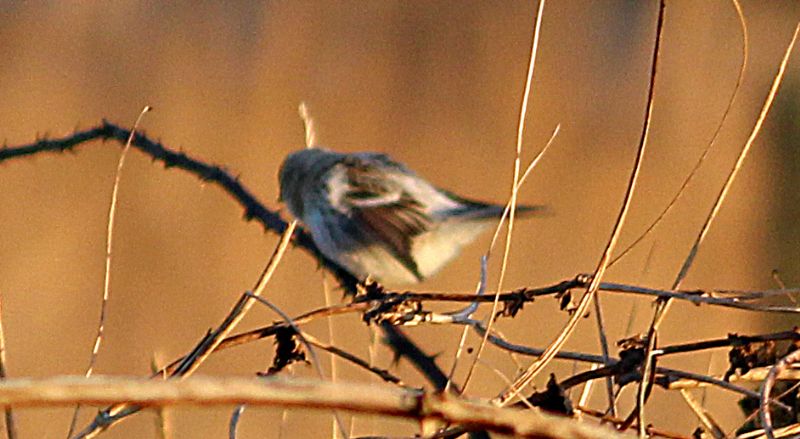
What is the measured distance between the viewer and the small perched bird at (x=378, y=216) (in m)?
3.14

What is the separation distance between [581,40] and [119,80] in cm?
257

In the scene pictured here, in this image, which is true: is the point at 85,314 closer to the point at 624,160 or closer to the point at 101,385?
the point at 624,160

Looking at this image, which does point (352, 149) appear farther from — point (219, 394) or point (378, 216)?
point (219, 394)

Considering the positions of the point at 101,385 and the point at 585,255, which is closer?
the point at 101,385

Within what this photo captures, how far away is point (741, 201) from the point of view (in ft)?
20.2

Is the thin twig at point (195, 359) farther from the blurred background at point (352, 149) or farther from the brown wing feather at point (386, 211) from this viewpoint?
the blurred background at point (352, 149)

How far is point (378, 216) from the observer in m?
3.23

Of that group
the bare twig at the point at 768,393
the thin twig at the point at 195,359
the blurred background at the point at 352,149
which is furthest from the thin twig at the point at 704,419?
the blurred background at the point at 352,149

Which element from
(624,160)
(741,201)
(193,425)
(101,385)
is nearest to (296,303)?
(193,425)

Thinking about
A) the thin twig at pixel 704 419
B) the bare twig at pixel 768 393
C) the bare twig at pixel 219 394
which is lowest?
the thin twig at pixel 704 419

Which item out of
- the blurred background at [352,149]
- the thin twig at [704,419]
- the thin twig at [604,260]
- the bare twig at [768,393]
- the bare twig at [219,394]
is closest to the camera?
the bare twig at [219,394]

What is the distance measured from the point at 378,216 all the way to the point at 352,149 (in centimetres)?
204

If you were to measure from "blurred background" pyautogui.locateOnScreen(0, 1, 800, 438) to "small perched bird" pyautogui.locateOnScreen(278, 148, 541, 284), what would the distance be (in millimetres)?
1032

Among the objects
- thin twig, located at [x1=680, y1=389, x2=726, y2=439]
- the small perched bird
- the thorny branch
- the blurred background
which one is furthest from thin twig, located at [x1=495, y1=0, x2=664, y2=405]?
the blurred background
